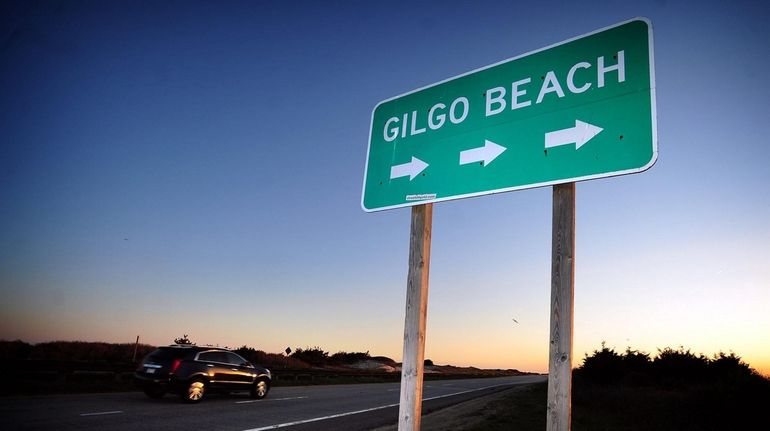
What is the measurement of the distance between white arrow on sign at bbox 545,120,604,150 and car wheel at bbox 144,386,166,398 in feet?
42.7

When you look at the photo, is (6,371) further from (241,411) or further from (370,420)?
(370,420)

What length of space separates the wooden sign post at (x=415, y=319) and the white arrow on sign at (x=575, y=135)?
39.4 inches

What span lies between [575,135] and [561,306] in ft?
3.42

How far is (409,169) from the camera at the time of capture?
3408mm

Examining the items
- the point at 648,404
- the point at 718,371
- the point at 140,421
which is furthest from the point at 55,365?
the point at 718,371

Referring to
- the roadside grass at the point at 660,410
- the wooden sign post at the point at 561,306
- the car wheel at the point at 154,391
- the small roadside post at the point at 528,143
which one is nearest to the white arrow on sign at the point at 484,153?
the small roadside post at the point at 528,143

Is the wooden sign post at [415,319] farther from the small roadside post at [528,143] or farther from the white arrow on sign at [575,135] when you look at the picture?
the white arrow on sign at [575,135]

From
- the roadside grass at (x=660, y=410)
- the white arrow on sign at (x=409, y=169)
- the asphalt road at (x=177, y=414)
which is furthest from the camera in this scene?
the roadside grass at (x=660, y=410)

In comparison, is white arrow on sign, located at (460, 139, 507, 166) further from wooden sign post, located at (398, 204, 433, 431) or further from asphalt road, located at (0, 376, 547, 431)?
asphalt road, located at (0, 376, 547, 431)

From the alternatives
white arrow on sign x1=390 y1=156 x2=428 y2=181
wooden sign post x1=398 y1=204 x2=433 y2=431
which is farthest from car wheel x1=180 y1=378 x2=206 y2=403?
white arrow on sign x1=390 y1=156 x2=428 y2=181

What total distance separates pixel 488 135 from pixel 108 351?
33533mm

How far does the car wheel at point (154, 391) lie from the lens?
12.2 metres

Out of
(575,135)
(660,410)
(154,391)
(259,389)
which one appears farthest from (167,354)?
(660,410)

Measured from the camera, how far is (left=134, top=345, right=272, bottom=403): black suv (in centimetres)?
1230
